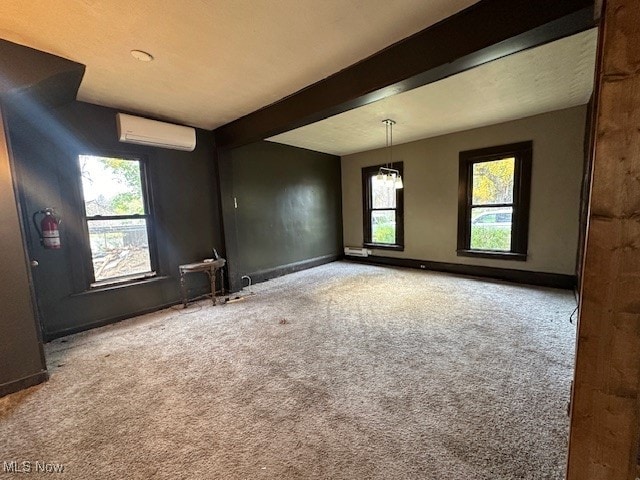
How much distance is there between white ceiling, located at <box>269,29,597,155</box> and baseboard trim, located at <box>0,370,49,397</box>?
3.97 m

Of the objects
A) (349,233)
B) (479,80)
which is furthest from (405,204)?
(479,80)

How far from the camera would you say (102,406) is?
1.75 metres

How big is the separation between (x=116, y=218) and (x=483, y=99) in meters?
4.67

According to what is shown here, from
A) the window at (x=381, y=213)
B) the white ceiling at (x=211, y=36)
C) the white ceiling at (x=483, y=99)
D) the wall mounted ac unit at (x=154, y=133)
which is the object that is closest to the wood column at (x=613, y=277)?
the white ceiling at (x=211, y=36)

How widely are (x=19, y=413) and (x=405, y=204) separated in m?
5.46

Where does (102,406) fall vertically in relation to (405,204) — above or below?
below

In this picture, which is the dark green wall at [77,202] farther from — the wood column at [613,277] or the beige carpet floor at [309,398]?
the wood column at [613,277]

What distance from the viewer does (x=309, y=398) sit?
5.76 ft

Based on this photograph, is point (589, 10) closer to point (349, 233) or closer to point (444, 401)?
point (444, 401)

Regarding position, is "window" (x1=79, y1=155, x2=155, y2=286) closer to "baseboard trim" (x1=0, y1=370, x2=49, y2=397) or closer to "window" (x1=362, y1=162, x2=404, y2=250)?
"baseboard trim" (x1=0, y1=370, x2=49, y2=397)

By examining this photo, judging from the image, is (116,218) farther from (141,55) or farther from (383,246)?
(383,246)

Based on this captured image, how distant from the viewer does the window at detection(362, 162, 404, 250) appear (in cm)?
552

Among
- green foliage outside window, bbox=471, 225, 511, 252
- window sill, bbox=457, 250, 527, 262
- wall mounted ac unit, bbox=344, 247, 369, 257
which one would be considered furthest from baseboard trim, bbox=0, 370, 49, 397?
green foliage outside window, bbox=471, 225, 511, 252

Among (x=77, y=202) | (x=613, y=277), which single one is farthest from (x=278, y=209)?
(x=613, y=277)
